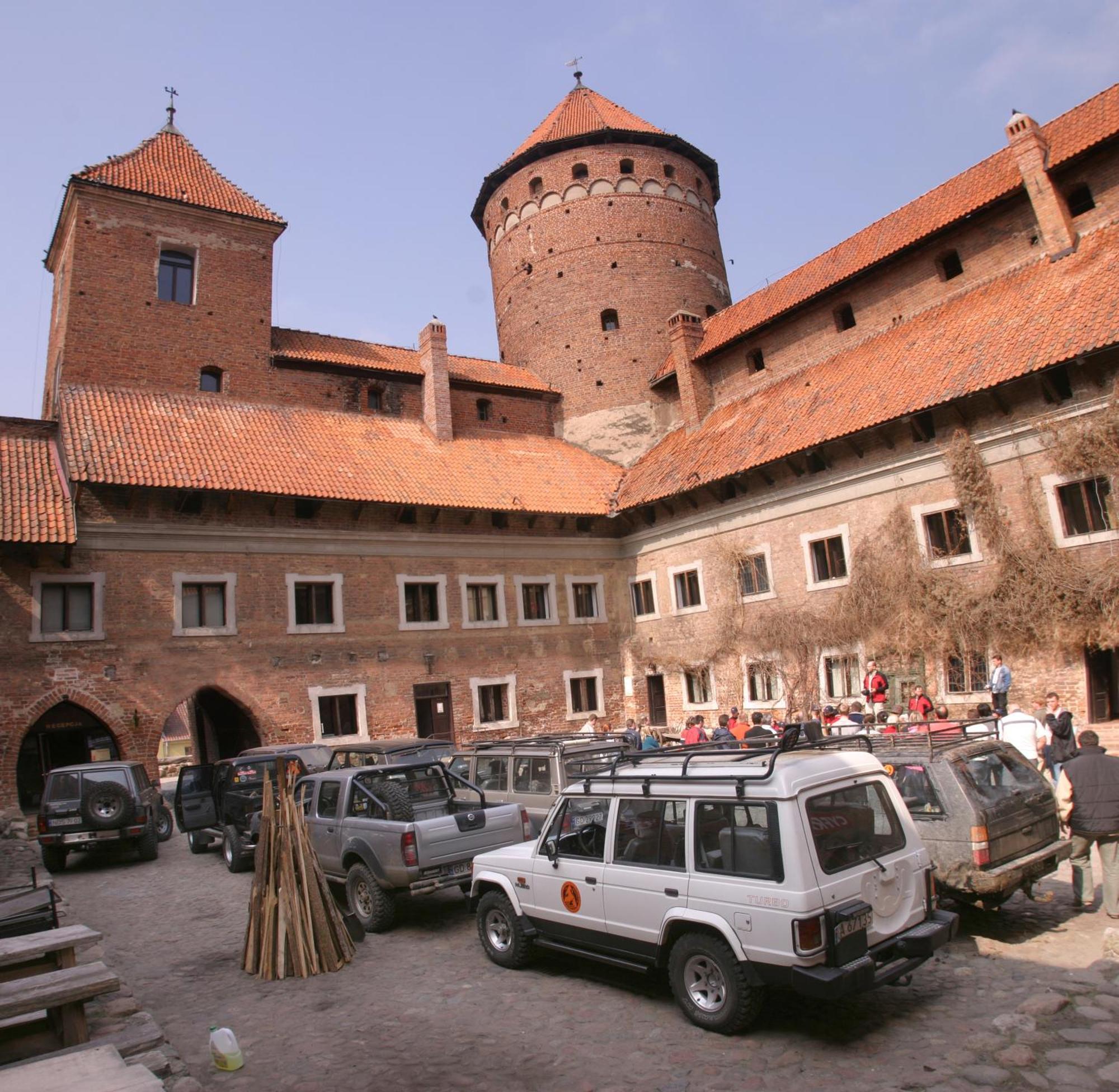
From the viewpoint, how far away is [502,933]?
24.9ft

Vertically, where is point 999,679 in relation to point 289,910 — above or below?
above

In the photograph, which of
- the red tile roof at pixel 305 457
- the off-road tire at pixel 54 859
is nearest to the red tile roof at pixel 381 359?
the red tile roof at pixel 305 457

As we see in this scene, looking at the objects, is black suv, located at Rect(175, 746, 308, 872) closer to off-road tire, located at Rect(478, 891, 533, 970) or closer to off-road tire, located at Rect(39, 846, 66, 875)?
off-road tire, located at Rect(39, 846, 66, 875)

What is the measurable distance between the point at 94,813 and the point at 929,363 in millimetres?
19292

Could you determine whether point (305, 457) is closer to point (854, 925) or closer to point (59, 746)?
point (59, 746)

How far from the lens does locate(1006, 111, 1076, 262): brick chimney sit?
726 inches

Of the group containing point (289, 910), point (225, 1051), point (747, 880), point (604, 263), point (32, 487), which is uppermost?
point (604, 263)

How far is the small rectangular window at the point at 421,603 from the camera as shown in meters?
23.3

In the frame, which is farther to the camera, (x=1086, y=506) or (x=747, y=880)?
(x=1086, y=506)

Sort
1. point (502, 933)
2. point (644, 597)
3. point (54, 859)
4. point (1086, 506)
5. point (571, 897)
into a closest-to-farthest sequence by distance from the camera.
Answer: point (571, 897) < point (502, 933) < point (54, 859) < point (1086, 506) < point (644, 597)

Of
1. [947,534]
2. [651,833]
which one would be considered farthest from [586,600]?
[651,833]

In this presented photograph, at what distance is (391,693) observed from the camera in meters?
22.2

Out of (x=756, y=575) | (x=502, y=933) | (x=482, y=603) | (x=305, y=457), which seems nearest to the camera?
(x=502, y=933)

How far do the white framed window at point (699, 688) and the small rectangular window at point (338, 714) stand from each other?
9721mm
